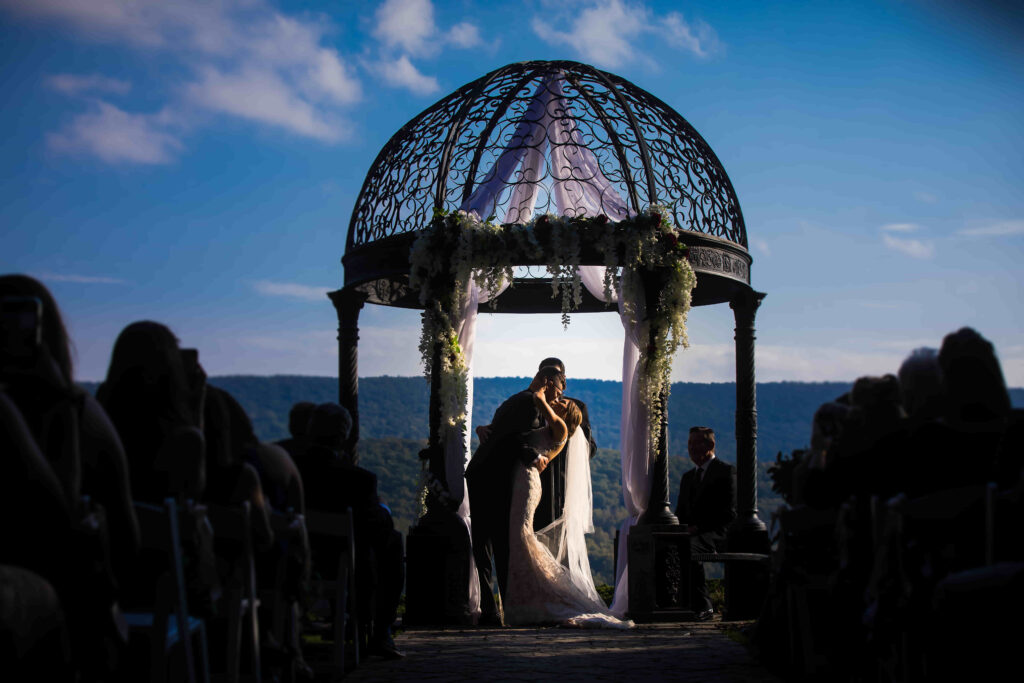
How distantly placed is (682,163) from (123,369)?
7.59 m

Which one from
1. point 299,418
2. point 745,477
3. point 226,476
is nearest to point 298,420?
point 299,418

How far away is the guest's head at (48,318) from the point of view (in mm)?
3217

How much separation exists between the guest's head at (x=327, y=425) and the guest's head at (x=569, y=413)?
4156mm

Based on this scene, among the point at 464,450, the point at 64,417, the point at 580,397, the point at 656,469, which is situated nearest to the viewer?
the point at 64,417

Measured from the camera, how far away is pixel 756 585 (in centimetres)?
1015

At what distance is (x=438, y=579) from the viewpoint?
9820 mm

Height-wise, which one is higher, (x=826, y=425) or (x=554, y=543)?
(x=826, y=425)

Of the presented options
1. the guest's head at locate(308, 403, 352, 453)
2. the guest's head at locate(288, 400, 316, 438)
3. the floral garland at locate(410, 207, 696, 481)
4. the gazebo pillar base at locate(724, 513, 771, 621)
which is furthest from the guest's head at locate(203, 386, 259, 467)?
the gazebo pillar base at locate(724, 513, 771, 621)

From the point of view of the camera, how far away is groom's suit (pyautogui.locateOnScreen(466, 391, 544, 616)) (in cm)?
1017

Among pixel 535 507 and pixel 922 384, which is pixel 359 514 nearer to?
pixel 535 507

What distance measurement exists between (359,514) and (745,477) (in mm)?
5301

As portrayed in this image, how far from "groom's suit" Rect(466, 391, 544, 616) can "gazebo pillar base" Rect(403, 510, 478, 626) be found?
326 millimetres

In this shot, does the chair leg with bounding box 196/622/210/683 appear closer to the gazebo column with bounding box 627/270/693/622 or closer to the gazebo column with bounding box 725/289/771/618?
the gazebo column with bounding box 627/270/693/622

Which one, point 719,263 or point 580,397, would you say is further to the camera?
point 580,397
